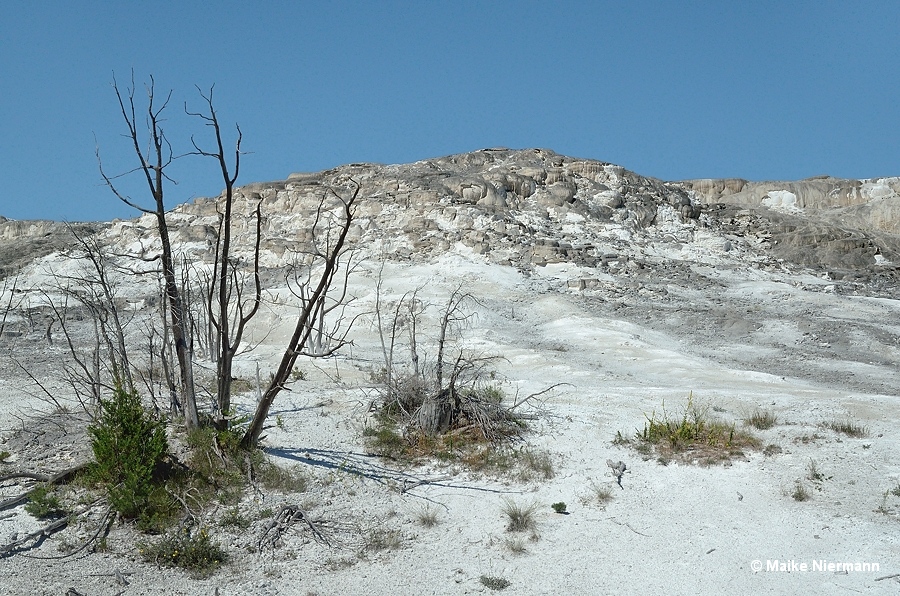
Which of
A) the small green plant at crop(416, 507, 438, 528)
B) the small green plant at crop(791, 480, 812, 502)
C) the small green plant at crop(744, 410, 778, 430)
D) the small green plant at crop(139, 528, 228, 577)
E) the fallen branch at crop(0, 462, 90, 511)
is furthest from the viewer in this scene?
the small green plant at crop(744, 410, 778, 430)

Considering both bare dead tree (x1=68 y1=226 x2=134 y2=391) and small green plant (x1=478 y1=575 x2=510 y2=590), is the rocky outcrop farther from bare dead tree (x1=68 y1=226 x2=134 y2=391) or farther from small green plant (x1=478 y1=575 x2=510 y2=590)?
small green plant (x1=478 y1=575 x2=510 y2=590)

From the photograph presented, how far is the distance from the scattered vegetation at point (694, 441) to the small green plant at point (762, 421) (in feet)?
1.23

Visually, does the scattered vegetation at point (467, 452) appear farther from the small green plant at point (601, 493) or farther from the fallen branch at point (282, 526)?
the fallen branch at point (282, 526)

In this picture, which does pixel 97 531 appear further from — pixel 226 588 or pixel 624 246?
pixel 624 246

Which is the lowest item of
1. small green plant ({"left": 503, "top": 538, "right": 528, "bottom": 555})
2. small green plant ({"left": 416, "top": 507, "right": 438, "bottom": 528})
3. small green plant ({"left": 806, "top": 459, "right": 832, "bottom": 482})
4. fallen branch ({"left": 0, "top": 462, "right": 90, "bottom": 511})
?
small green plant ({"left": 503, "top": 538, "right": 528, "bottom": 555})

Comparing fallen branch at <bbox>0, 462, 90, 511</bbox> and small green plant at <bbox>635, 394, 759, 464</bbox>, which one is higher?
fallen branch at <bbox>0, 462, 90, 511</bbox>

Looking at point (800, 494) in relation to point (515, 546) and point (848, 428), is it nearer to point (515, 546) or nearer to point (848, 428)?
point (848, 428)

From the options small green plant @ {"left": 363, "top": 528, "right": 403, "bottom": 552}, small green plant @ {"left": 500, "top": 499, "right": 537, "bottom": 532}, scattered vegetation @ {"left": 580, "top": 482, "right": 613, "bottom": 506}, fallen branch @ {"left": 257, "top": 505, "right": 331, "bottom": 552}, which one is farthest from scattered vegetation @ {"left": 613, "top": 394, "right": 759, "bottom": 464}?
fallen branch @ {"left": 257, "top": 505, "right": 331, "bottom": 552}

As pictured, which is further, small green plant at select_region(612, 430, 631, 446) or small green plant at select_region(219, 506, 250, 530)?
small green plant at select_region(612, 430, 631, 446)

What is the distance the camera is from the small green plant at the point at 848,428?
338 inches

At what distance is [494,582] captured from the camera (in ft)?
17.5

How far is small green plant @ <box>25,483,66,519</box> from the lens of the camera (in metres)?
6.04

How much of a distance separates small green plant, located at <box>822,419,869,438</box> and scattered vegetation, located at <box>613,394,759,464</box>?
42.9 inches

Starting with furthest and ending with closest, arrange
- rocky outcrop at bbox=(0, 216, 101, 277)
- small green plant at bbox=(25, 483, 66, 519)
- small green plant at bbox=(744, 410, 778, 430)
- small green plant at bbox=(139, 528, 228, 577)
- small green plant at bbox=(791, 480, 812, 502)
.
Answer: rocky outcrop at bbox=(0, 216, 101, 277)
small green plant at bbox=(744, 410, 778, 430)
small green plant at bbox=(791, 480, 812, 502)
small green plant at bbox=(25, 483, 66, 519)
small green plant at bbox=(139, 528, 228, 577)
